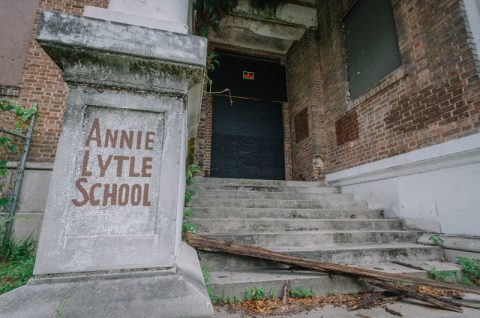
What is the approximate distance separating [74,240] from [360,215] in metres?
4.00

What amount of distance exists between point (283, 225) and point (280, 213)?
1.31 feet

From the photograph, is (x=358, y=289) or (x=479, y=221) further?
(x=479, y=221)

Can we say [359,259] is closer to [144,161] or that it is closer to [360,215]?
[360,215]

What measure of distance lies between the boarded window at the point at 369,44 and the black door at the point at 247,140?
10.3 feet

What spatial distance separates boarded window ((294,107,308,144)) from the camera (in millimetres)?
6836

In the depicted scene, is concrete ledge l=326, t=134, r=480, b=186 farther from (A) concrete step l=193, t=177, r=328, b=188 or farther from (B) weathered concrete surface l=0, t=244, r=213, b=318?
(B) weathered concrete surface l=0, t=244, r=213, b=318

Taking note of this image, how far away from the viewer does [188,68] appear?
1352mm

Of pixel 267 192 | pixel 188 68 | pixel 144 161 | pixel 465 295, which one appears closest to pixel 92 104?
pixel 144 161

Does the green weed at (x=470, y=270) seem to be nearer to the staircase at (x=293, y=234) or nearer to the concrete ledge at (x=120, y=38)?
the staircase at (x=293, y=234)

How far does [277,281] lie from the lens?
2104 millimetres

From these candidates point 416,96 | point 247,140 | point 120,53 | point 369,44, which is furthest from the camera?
point 247,140

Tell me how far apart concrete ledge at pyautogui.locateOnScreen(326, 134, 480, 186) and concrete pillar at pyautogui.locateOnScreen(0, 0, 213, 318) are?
11.1 feet

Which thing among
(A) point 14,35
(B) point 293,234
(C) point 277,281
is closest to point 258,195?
(B) point 293,234

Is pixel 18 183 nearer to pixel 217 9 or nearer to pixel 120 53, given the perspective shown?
pixel 120 53
